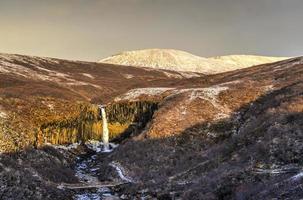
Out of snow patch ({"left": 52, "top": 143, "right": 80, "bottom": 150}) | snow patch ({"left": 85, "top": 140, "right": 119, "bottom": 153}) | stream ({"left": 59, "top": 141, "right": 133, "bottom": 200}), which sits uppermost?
snow patch ({"left": 52, "top": 143, "right": 80, "bottom": 150})

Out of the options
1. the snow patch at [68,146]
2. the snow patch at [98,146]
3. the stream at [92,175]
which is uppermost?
the snow patch at [68,146]

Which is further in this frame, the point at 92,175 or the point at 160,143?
the point at 160,143

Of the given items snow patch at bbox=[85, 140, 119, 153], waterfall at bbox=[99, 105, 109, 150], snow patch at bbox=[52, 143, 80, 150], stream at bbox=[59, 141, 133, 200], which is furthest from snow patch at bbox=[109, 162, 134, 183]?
waterfall at bbox=[99, 105, 109, 150]

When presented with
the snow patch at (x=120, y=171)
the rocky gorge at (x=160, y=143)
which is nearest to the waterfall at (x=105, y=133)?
the rocky gorge at (x=160, y=143)

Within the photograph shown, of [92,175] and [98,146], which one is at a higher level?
[98,146]

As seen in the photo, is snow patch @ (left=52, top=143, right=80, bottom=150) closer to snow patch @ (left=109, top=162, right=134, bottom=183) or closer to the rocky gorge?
the rocky gorge

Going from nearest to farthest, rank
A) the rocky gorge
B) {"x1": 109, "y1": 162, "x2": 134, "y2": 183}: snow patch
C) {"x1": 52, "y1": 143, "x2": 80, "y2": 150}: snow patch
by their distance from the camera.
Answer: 1. the rocky gorge
2. {"x1": 109, "y1": 162, "x2": 134, "y2": 183}: snow patch
3. {"x1": 52, "y1": 143, "x2": 80, "y2": 150}: snow patch

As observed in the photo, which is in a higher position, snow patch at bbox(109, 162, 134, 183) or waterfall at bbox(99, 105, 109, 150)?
waterfall at bbox(99, 105, 109, 150)

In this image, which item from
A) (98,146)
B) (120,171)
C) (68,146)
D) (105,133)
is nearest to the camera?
(120,171)

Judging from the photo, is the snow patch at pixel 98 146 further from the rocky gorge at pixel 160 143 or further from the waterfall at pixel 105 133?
the waterfall at pixel 105 133

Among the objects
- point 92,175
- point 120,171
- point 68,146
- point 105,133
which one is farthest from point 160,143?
point 105,133

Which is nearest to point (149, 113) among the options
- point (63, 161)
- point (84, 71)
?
point (63, 161)

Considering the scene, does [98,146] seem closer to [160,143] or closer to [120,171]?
[160,143]
